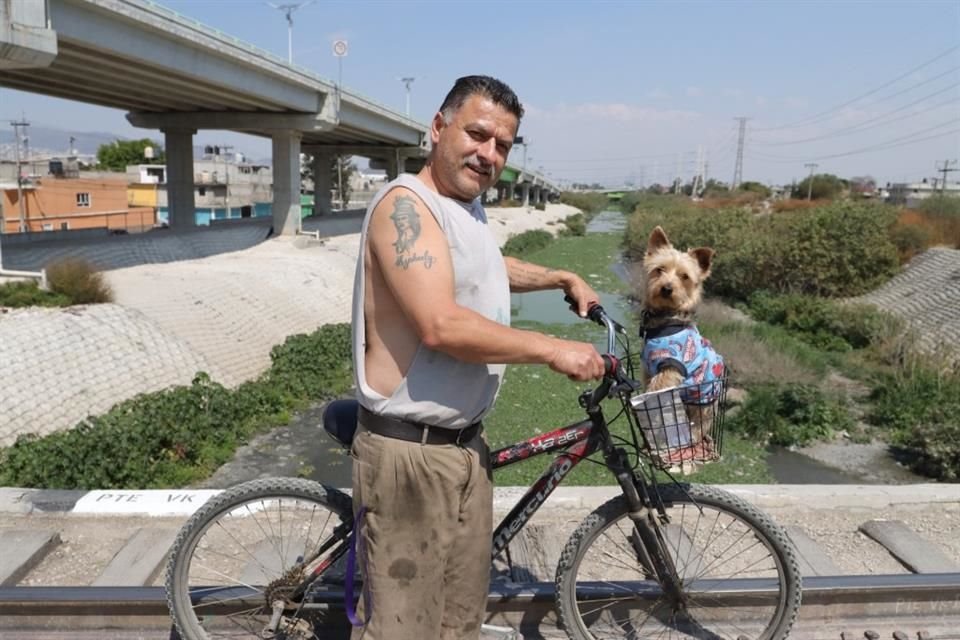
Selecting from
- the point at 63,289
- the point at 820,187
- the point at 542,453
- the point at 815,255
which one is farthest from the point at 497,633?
the point at 820,187

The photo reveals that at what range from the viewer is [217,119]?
30031mm

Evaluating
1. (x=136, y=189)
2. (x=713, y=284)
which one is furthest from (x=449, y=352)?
(x=136, y=189)

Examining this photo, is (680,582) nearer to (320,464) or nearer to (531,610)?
(531,610)

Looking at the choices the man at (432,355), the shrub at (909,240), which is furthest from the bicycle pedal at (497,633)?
the shrub at (909,240)

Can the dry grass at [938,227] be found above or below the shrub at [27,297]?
above

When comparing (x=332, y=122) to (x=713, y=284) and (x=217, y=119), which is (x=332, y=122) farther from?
(x=713, y=284)

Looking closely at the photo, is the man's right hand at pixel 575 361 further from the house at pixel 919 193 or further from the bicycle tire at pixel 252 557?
the house at pixel 919 193

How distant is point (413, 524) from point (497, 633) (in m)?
1.00

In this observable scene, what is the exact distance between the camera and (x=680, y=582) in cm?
349

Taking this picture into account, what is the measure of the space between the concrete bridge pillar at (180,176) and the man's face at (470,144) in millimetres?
31093

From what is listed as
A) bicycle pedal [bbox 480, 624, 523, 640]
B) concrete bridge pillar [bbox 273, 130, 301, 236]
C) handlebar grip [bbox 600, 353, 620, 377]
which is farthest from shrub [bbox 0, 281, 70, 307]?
concrete bridge pillar [bbox 273, 130, 301, 236]

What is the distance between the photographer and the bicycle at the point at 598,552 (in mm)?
3131

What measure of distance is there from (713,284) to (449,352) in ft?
81.4

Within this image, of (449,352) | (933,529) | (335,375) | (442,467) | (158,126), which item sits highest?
(158,126)
